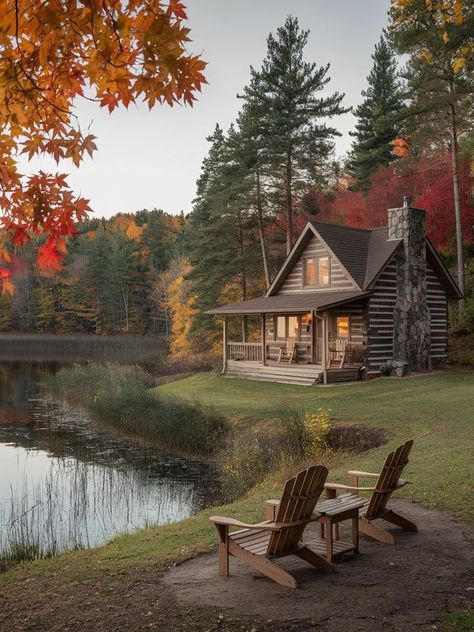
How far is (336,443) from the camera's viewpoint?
50.3 ft

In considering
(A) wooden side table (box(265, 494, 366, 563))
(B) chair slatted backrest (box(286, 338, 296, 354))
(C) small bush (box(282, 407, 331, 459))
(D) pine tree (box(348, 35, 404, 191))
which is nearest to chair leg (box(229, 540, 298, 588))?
(A) wooden side table (box(265, 494, 366, 563))

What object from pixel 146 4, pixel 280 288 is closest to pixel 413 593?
pixel 146 4

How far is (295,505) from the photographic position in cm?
566

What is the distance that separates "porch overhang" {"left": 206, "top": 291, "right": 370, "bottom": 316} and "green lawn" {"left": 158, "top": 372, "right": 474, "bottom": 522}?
10.6ft

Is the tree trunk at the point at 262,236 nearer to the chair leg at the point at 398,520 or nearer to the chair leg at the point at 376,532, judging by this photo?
the chair leg at the point at 398,520

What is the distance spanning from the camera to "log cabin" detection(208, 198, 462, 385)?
86.3ft

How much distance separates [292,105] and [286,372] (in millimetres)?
18270

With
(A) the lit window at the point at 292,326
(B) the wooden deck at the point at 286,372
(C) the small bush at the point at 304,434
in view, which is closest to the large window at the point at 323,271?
(A) the lit window at the point at 292,326

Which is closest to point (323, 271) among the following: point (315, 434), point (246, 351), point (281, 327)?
point (281, 327)

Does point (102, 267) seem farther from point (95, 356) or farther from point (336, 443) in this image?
point (336, 443)

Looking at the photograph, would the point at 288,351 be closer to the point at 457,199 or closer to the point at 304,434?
the point at 457,199

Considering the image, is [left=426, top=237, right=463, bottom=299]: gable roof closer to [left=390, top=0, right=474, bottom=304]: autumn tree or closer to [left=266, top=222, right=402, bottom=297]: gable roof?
[left=390, top=0, right=474, bottom=304]: autumn tree

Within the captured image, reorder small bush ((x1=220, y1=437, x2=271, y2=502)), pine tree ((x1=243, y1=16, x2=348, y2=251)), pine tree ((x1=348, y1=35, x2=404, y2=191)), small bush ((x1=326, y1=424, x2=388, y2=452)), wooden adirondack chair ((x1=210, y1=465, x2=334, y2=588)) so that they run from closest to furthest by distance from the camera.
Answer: wooden adirondack chair ((x1=210, y1=465, x2=334, y2=588)) → small bush ((x1=220, y1=437, x2=271, y2=502)) → small bush ((x1=326, y1=424, x2=388, y2=452)) → pine tree ((x1=243, y1=16, x2=348, y2=251)) → pine tree ((x1=348, y1=35, x2=404, y2=191))

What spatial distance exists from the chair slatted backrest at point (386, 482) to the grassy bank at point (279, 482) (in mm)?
1432
